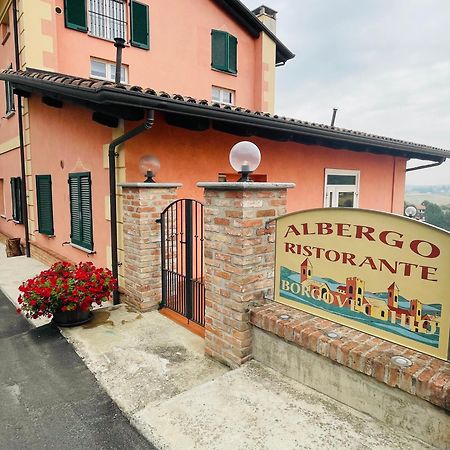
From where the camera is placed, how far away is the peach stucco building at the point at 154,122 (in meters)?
5.11

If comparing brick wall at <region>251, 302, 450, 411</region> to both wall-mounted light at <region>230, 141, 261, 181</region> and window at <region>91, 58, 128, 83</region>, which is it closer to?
wall-mounted light at <region>230, 141, 261, 181</region>

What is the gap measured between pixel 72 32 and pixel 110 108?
5688mm

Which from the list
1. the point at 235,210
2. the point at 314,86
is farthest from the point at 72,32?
the point at 314,86

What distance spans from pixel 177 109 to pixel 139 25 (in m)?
6.79

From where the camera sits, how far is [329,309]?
9.31ft

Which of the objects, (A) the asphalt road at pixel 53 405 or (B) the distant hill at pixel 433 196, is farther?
(B) the distant hill at pixel 433 196

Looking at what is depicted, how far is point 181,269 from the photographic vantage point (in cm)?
450

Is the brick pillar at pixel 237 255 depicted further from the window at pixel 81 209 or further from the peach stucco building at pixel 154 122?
the window at pixel 81 209

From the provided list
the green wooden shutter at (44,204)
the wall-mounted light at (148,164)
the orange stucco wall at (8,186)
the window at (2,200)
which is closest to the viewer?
the wall-mounted light at (148,164)

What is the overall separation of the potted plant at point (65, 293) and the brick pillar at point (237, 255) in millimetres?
1883

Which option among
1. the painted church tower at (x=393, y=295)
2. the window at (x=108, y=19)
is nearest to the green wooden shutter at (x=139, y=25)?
the window at (x=108, y=19)

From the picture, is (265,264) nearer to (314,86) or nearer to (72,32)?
→ (72,32)

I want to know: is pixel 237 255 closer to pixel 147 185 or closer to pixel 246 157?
pixel 246 157

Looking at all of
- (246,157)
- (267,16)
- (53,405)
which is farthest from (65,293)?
(267,16)
